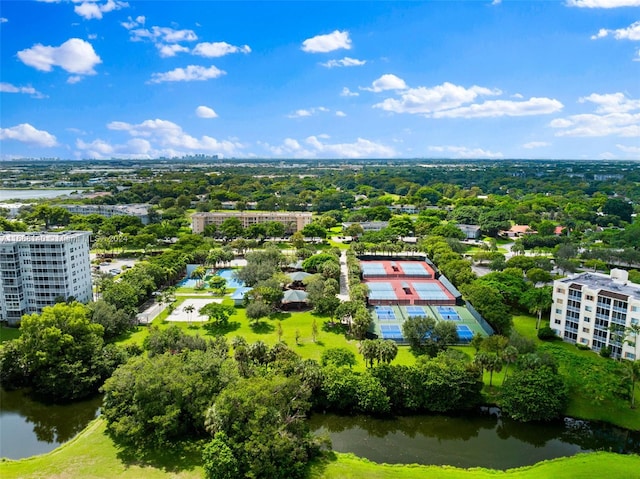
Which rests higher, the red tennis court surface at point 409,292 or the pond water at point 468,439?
the red tennis court surface at point 409,292

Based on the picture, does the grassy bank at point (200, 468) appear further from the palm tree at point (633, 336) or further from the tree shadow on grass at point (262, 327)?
the tree shadow on grass at point (262, 327)

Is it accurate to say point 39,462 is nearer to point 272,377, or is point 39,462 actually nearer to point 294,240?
point 272,377

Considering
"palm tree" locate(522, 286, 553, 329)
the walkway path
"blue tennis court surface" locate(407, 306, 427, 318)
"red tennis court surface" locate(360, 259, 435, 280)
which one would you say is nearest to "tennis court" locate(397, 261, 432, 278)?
"red tennis court surface" locate(360, 259, 435, 280)

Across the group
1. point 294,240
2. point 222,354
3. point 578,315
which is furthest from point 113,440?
point 294,240

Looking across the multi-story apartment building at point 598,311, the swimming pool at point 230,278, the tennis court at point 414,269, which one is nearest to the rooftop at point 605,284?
the multi-story apartment building at point 598,311

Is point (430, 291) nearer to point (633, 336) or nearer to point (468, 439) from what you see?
point (633, 336)

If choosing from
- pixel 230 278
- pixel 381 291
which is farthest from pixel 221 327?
pixel 381 291
